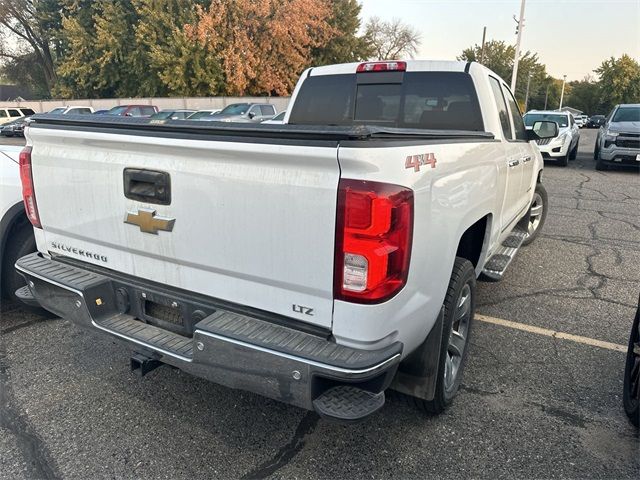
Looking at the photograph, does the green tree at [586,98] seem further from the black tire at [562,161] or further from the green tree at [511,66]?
the black tire at [562,161]

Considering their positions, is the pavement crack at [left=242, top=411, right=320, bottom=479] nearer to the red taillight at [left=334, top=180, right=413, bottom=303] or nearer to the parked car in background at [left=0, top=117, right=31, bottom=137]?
the red taillight at [left=334, top=180, right=413, bottom=303]

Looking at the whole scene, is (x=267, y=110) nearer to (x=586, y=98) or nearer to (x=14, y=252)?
(x=14, y=252)

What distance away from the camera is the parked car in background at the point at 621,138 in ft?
43.0

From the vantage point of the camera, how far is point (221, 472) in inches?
94.9

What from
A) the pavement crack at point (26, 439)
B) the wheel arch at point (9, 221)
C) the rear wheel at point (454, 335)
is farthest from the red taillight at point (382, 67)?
the pavement crack at point (26, 439)

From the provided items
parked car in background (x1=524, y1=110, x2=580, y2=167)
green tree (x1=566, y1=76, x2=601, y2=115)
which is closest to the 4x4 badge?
parked car in background (x1=524, y1=110, x2=580, y2=167)

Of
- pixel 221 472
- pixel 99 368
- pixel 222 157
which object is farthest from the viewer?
pixel 99 368

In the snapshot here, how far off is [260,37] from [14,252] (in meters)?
33.9

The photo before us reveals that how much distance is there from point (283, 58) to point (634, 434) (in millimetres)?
37062

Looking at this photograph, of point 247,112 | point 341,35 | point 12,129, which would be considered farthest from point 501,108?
point 341,35

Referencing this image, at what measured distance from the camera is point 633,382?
2842mm

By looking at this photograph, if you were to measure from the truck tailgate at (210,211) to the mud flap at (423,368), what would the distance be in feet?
2.25

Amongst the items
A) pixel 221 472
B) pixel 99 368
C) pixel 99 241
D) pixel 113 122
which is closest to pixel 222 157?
pixel 113 122

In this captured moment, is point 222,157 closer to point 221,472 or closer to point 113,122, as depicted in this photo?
point 113,122
